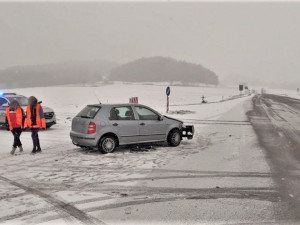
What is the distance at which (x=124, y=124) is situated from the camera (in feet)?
35.5

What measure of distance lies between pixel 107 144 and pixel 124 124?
32.8 inches

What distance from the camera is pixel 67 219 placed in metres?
5.15

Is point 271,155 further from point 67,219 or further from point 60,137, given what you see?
point 60,137

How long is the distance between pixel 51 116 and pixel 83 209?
12.3 m

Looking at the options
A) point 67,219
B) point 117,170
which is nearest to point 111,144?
point 117,170

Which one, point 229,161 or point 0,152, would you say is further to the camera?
point 0,152

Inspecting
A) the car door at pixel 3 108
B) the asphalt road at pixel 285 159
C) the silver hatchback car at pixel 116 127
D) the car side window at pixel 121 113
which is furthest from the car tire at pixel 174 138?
the car door at pixel 3 108

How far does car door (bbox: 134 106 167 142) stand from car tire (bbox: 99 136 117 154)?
975 mm

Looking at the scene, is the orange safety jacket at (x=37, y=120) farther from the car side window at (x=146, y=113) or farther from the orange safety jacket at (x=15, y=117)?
the car side window at (x=146, y=113)

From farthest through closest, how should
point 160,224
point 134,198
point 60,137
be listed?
point 60,137 < point 134,198 < point 160,224

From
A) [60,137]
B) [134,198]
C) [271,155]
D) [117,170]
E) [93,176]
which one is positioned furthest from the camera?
[60,137]

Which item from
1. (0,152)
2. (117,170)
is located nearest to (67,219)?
(117,170)

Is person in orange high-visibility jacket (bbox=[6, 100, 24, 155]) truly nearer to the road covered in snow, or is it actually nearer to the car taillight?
the road covered in snow

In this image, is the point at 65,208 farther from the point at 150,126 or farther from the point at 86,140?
the point at 150,126
